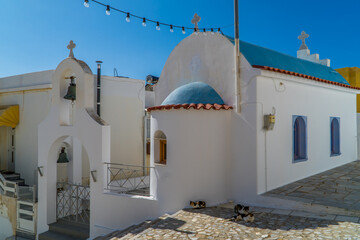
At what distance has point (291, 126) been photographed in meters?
10.0

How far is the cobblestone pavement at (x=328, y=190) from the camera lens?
7.80m

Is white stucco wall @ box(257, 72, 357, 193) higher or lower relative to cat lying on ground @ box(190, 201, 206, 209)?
higher

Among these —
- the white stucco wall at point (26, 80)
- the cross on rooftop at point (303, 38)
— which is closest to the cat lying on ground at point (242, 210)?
the white stucco wall at point (26, 80)

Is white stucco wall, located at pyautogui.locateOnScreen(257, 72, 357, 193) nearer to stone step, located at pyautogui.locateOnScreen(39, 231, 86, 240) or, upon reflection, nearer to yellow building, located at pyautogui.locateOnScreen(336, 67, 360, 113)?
stone step, located at pyautogui.locateOnScreen(39, 231, 86, 240)

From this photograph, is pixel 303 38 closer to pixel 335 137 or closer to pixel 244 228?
pixel 335 137

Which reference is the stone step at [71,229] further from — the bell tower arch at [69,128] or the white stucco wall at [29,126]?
the white stucco wall at [29,126]

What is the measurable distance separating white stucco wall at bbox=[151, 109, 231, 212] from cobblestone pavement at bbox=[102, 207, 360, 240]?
0.71 meters

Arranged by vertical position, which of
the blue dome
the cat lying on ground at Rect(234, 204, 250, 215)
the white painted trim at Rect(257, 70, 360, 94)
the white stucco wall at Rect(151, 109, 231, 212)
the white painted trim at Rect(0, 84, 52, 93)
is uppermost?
the white painted trim at Rect(0, 84, 52, 93)

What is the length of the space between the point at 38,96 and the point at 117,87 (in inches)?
155

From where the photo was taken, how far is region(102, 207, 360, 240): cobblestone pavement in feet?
19.9

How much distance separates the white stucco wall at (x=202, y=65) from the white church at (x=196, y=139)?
1.5 inches

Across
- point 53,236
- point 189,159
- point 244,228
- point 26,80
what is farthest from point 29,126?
point 244,228

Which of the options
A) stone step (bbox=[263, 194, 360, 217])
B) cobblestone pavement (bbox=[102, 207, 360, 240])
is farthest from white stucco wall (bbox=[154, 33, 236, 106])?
cobblestone pavement (bbox=[102, 207, 360, 240])

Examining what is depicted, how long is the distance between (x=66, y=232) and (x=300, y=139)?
30.2 ft
